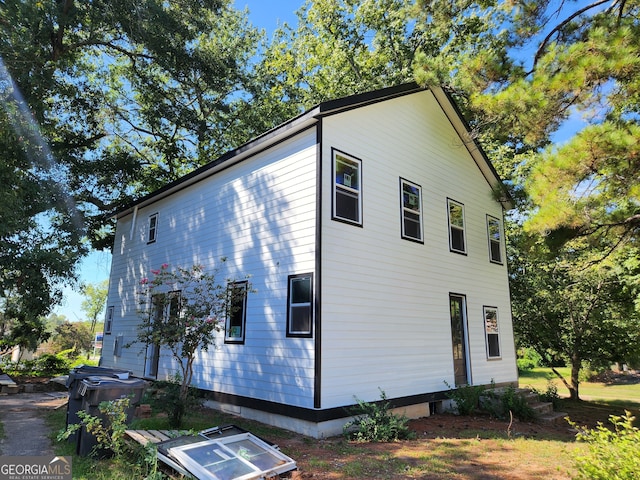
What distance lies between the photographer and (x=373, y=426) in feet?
21.8

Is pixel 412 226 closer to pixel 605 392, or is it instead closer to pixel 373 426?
pixel 373 426

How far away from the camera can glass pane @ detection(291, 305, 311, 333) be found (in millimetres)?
7064

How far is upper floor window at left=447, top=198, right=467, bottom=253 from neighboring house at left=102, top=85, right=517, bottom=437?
5cm

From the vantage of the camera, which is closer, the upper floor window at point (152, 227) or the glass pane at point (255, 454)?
the glass pane at point (255, 454)

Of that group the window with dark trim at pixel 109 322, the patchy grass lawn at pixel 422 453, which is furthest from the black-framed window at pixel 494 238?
the window with dark trim at pixel 109 322

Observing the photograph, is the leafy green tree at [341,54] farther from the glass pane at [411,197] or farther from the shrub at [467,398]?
the shrub at [467,398]

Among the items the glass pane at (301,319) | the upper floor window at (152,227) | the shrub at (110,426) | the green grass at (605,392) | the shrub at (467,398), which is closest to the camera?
the shrub at (110,426)

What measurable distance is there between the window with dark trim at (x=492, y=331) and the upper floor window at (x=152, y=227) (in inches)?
401

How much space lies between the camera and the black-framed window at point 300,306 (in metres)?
7.07

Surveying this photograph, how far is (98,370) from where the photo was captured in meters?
6.54

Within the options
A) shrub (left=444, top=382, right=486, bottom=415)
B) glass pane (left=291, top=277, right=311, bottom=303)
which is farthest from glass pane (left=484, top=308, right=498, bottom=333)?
glass pane (left=291, top=277, right=311, bottom=303)

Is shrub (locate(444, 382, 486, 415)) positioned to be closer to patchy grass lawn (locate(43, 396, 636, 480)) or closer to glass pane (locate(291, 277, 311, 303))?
patchy grass lawn (locate(43, 396, 636, 480))

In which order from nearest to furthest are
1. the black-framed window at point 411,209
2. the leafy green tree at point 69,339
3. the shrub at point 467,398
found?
the shrub at point 467,398
the black-framed window at point 411,209
the leafy green tree at point 69,339

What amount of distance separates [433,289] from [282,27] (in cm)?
2077
